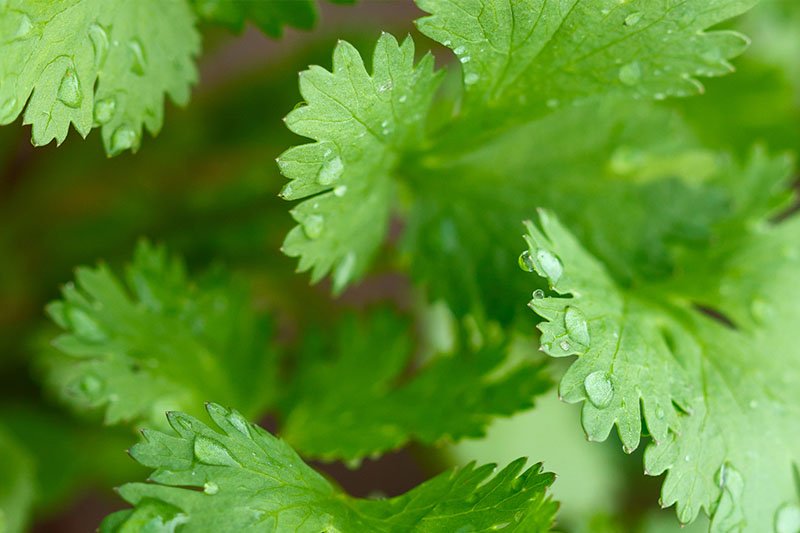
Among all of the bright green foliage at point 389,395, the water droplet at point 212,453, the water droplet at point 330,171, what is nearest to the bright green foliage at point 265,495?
the water droplet at point 212,453

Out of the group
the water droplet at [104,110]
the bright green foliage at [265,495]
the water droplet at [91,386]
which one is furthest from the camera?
the water droplet at [91,386]

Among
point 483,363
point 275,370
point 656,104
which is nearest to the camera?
point 483,363

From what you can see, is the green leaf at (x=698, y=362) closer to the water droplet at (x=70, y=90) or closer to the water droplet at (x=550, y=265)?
the water droplet at (x=550, y=265)

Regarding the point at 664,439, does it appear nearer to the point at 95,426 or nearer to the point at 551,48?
the point at 551,48

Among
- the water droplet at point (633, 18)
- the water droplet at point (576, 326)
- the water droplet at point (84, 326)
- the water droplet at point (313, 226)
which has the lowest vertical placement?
the water droplet at point (576, 326)

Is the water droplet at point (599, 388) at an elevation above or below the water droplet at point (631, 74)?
below

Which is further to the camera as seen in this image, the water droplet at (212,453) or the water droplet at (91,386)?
the water droplet at (91,386)

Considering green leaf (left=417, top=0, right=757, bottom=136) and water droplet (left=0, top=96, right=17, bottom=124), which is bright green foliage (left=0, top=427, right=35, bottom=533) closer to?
water droplet (left=0, top=96, right=17, bottom=124)

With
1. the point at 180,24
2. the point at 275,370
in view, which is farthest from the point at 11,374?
the point at 180,24
